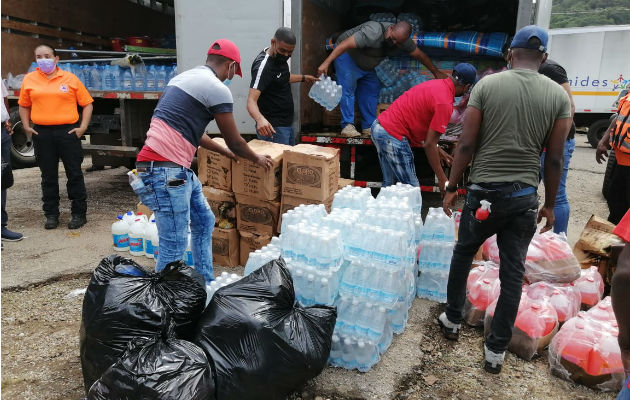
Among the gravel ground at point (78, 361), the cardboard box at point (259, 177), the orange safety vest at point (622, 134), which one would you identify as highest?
the orange safety vest at point (622, 134)

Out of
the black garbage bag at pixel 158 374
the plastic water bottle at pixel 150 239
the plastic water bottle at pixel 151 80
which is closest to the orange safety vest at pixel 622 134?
the black garbage bag at pixel 158 374

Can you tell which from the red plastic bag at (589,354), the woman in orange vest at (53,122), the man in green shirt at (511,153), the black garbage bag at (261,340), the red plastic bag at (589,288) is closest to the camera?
the black garbage bag at (261,340)

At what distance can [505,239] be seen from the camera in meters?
2.83

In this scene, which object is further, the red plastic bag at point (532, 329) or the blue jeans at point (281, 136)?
the blue jeans at point (281, 136)

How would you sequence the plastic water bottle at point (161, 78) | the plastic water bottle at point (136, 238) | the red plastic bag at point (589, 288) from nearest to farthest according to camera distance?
the red plastic bag at point (589, 288)
the plastic water bottle at point (136, 238)
the plastic water bottle at point (161, 78)

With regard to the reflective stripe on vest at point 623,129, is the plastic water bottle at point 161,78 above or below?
above

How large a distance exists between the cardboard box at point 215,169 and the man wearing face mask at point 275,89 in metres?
0.46

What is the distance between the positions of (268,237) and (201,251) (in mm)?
911

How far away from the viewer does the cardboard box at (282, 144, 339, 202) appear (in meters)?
3.96

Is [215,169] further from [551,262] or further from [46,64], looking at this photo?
[551,262]

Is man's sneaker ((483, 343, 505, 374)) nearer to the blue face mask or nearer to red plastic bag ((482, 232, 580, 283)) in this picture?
red plastic bag ((482, 232, 580, 283))

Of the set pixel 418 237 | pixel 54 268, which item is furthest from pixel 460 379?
pixel 54 268

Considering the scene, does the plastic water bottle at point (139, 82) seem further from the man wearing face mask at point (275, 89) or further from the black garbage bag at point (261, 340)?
the black garbage bag at point (261, 340)

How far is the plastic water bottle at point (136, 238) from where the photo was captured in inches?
187
